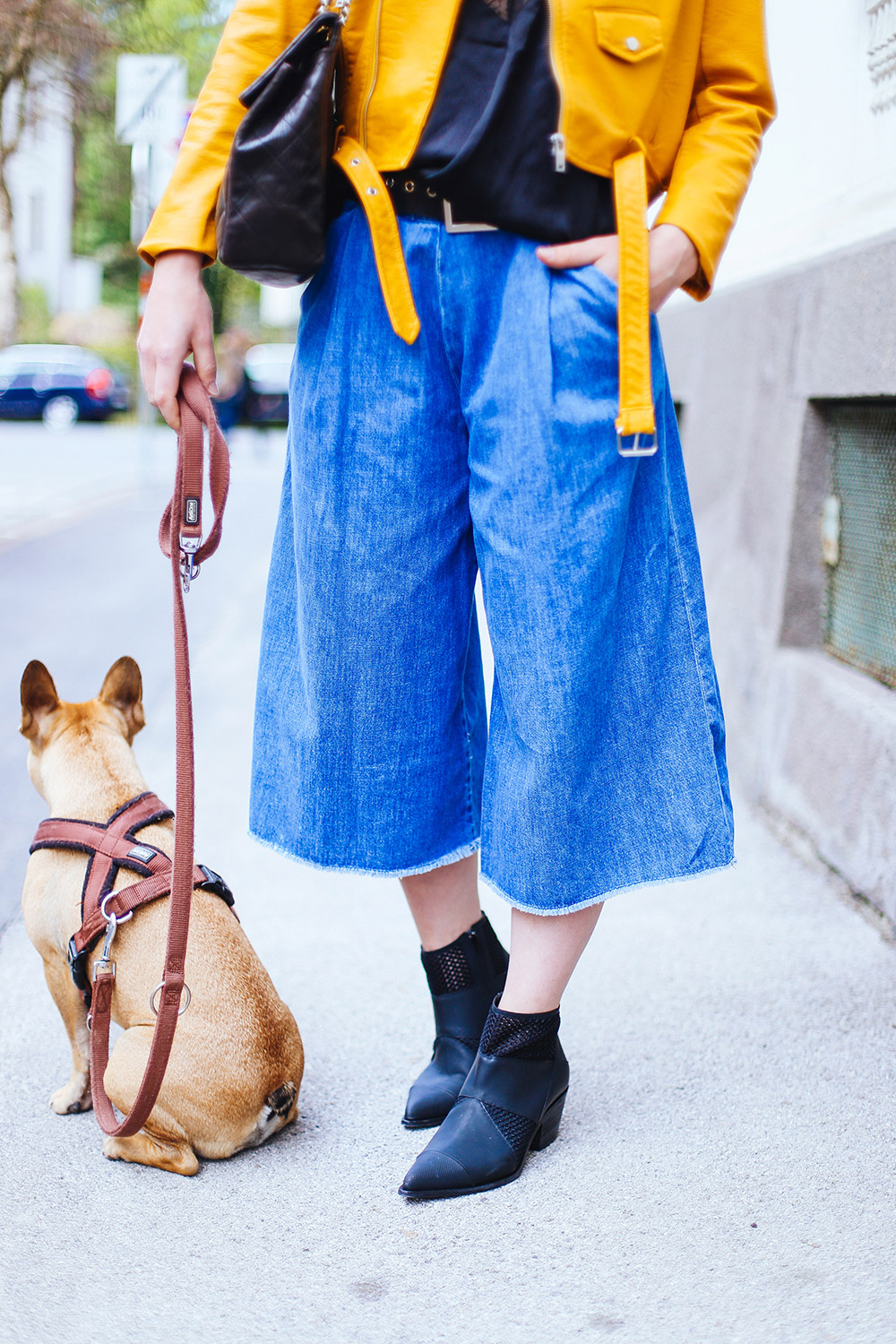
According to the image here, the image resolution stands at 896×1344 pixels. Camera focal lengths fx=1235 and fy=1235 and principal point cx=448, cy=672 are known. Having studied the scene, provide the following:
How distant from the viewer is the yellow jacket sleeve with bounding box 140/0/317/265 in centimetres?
180

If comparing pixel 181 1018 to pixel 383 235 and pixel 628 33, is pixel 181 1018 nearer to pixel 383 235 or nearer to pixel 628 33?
pixel 383 235

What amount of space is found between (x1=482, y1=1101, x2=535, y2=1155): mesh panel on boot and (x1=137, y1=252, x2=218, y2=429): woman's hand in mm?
1170

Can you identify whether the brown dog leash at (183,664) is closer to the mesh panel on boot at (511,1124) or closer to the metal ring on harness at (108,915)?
the metal ring on harness at (108,915)

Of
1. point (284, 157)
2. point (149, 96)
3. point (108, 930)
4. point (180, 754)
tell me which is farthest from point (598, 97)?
point (149, 96)

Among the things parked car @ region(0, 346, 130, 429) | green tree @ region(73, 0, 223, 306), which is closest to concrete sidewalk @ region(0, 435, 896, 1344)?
green tree @ region(73, 0, 223, 306)

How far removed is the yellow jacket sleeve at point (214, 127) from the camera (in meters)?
1.80

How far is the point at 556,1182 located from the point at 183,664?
1.01 metres

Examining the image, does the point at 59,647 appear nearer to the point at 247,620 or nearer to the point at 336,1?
the point at 247,620

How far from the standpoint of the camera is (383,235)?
176 centimetres

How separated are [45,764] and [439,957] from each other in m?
0.89

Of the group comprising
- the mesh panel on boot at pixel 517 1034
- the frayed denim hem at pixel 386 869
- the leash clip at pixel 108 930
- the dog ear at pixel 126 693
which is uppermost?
the dog ear at pixel 126 693

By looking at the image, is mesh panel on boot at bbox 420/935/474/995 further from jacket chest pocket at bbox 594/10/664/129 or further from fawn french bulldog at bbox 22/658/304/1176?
jacket chest pocket at bbox 594/10/664/129

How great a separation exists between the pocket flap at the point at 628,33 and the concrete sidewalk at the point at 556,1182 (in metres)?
1.67

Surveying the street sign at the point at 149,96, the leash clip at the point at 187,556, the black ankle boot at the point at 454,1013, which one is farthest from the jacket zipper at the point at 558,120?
the street sign at the point at 149,96
